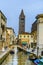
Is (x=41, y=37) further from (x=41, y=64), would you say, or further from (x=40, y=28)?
(x=41, y=64)

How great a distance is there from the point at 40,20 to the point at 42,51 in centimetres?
1000

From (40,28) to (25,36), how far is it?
115m

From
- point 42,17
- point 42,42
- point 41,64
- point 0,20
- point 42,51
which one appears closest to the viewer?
point 41,64

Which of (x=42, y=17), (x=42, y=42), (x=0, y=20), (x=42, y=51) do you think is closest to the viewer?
(x=42, y=51)

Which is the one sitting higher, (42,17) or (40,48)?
(42,17)

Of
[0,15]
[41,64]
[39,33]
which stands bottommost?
[41,64]

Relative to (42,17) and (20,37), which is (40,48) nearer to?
(42,17)

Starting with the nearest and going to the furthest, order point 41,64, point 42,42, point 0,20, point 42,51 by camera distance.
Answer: point 41,64 → point 42,51 → point 42,42 → point 0,20

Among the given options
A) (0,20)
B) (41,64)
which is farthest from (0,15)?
(41,64)

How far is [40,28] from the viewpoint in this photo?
56.6 metres

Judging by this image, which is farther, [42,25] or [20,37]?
[20,37]

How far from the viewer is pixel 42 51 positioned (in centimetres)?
5050

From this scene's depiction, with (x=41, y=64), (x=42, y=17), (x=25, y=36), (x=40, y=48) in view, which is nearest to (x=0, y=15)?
(x=42, y=17)

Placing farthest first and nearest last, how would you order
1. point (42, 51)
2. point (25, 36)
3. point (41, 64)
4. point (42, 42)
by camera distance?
point (25, 36), point (42, 42), point (42, 51), point (41, 64)
